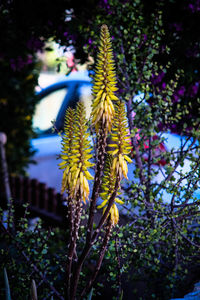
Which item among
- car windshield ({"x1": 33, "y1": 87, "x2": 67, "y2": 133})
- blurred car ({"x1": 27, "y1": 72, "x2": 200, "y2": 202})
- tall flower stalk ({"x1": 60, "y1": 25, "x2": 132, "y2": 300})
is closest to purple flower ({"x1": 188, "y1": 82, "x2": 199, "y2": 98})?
tall flower stalk ({"x1": 60, "y1": 25, "x2": 132, "y2": 300})

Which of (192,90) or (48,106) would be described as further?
(48,106)

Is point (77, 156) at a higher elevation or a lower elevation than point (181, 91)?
lower

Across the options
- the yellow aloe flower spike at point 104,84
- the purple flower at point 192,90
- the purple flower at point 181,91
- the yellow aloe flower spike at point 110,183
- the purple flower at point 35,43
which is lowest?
the yellow aloe flower spike at point 110,183

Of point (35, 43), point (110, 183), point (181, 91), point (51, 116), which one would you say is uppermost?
point (51, 116)

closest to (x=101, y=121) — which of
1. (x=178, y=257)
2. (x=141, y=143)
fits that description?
(x=141, y=143)

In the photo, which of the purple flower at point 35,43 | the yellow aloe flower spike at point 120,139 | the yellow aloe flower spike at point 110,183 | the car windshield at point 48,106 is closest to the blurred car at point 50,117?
the car windshield at point 48,106

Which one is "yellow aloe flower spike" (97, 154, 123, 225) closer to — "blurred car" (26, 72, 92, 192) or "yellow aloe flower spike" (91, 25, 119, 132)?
"yellow aloe flower spike" (91, 25, 119, 132)

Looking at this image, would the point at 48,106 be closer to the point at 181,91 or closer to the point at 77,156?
the point at 181,91

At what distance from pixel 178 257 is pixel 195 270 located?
1.01 feet

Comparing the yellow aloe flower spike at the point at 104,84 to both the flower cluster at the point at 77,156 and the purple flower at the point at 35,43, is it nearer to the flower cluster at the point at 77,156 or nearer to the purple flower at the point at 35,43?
the flower cluster at the point at 77,156

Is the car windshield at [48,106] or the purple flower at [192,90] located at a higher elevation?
the car windshield at [48,106]

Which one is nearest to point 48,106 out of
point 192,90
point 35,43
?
point 35,43

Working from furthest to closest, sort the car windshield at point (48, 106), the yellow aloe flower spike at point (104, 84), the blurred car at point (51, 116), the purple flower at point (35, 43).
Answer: the car windshield at point (48, 106)
the blurred car at point (51, 116)
the purple flower at point (35, 43)
the yellow aloe flower spike at point (104, 84)

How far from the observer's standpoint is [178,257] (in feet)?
8.77
